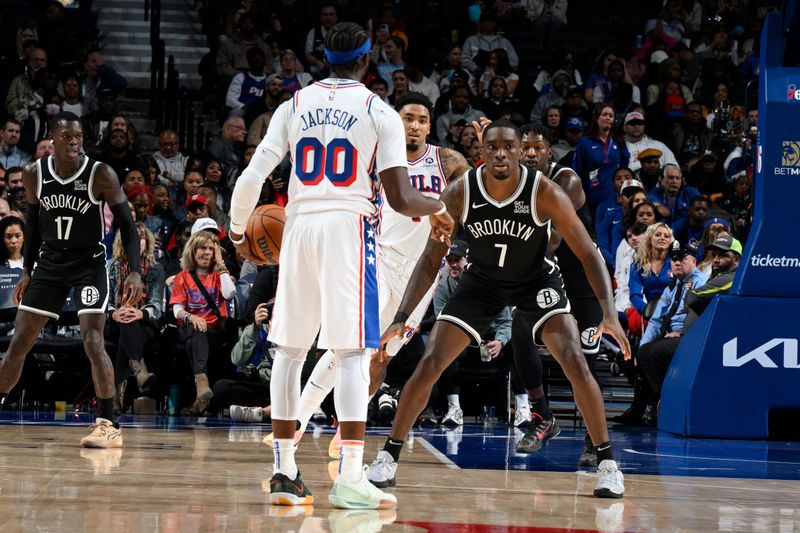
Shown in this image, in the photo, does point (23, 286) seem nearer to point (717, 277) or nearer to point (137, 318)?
point (137, 318)

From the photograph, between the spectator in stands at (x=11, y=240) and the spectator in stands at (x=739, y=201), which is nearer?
the spectator in stands at (x=11, y=240)

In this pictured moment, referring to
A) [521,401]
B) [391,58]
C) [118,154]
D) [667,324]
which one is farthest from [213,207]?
[667,324]

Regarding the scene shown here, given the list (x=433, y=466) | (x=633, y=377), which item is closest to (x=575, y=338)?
(x=433, y=466)

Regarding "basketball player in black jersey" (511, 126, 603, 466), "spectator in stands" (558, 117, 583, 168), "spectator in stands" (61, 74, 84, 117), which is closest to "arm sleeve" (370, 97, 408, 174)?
"basketball player in black jersey" (511, 126, 603, 466)

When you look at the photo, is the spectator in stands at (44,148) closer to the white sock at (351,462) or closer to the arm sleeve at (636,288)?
the arm sleeve at (636,288)

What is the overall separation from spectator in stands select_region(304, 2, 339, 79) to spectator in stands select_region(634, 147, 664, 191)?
14.9 feet

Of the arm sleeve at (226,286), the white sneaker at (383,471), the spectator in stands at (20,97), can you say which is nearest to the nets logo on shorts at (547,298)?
the white sneaker at (383,471)

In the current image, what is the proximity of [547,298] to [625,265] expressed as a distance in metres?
5.69

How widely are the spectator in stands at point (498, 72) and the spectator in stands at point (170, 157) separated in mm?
4151

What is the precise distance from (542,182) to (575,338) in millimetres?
835

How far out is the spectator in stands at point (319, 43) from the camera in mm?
15633

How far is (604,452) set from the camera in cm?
557

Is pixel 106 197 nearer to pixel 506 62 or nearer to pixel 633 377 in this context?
pixel 633 377

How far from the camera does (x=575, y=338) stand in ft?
19.5
